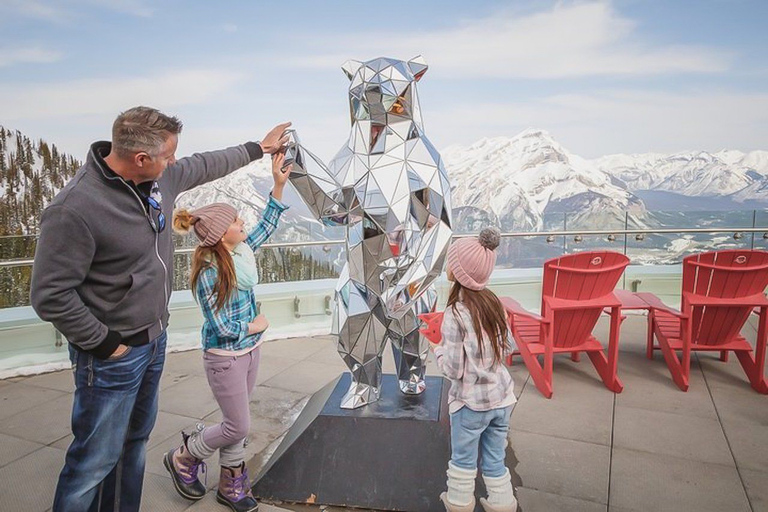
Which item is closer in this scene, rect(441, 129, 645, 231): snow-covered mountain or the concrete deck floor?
the concrete deck floor

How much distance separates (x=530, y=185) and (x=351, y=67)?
20.8 ft

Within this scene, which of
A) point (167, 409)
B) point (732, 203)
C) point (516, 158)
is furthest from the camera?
point (732, 203)

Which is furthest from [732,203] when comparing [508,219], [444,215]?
[444,215]

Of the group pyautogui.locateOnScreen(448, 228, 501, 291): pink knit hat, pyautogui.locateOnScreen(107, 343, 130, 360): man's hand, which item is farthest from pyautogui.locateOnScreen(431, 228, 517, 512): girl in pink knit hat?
pyautogui.locateOnScreen(107, 343, 130, 360): man's hand

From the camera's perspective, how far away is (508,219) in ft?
21.9

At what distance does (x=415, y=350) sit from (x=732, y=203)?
9.86 meters

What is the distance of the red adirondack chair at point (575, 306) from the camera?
149 inches

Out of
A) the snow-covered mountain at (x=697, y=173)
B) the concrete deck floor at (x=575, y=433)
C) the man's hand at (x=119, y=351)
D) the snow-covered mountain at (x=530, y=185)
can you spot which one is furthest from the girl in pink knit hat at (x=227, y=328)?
the snow-covered mountain at (x=697, y=173)

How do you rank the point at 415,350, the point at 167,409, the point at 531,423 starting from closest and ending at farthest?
the point at 415,350 < the point at 531,423 < the point at 167,409

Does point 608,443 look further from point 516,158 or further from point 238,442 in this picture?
point 516,158

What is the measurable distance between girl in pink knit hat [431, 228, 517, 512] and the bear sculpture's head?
2.82 ft

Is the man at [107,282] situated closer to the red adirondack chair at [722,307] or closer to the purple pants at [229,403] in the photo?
the purple pants at [229,403]

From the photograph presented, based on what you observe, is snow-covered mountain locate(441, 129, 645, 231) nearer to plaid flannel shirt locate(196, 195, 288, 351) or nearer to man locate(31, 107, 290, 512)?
plaid flannel shirt locate(196, 195, 288, 351)

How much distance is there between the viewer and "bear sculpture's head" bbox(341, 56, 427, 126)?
264 centimetres
